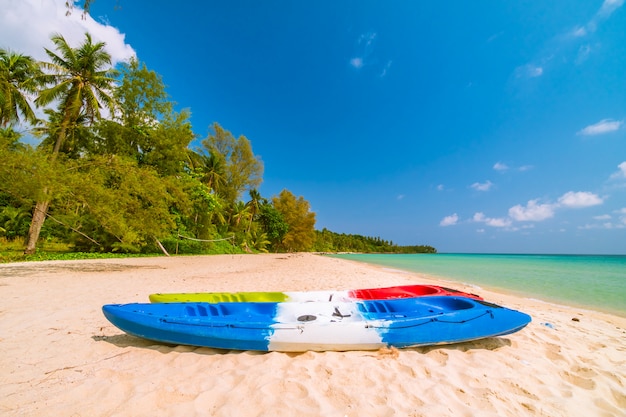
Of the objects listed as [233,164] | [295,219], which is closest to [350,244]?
[295,219]

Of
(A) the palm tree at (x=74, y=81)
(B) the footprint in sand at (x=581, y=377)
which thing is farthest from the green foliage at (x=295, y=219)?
(B) the footprint in sand at (x=581, y=377)

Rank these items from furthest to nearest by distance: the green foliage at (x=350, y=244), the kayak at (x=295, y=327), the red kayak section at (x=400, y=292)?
the green foliage at (x=350, y=244), the red kayak section at (x=400, y=292), the kayak at (x=295, y=327)

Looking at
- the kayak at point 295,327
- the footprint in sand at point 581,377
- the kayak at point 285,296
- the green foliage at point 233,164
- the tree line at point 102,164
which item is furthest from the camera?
the green foliage at point 233,164

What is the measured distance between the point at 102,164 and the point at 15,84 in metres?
11.2

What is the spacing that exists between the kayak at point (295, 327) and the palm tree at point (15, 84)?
18317mm

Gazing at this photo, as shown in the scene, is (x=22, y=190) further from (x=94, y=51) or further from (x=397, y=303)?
(x=397, y=303)

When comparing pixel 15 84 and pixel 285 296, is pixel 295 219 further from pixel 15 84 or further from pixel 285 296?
pixel 285 296

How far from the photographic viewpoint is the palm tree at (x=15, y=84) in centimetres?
1386

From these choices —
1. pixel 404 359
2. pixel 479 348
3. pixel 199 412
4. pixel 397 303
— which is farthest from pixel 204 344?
pixel 479 348

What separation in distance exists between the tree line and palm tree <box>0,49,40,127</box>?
0.16 feet

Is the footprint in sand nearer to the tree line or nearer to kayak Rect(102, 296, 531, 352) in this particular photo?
kayak Rect(102, 296, 531, 352)

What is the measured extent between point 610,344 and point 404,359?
3.49 meters

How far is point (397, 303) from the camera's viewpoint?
4223 mm

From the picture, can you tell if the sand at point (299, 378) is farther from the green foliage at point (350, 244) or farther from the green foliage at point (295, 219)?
the green foliage at point (350, 244)
